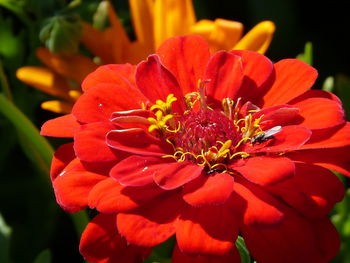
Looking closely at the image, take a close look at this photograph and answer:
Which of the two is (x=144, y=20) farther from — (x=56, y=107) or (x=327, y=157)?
(x=327, y=157)

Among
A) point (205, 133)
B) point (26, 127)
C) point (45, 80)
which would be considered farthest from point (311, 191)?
point (45, 80)

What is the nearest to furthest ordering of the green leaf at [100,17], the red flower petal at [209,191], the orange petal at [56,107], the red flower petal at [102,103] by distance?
the red flower petal at [209,191], the red flower petal at [102,103], the orange petal at [56,107], the green leaf at [100,17]

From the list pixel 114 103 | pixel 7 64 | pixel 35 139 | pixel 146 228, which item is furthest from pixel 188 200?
pixel 7 64

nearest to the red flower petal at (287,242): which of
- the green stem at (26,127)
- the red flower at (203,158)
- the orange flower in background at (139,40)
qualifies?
the red flower at (203,158)

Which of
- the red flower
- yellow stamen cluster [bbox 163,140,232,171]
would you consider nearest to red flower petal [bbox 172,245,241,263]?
the red flower

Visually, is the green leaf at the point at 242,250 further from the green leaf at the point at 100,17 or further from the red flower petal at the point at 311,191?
the green leaf at the point at 100,17

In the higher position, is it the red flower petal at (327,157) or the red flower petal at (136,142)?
the red flower petal at (136,142)
